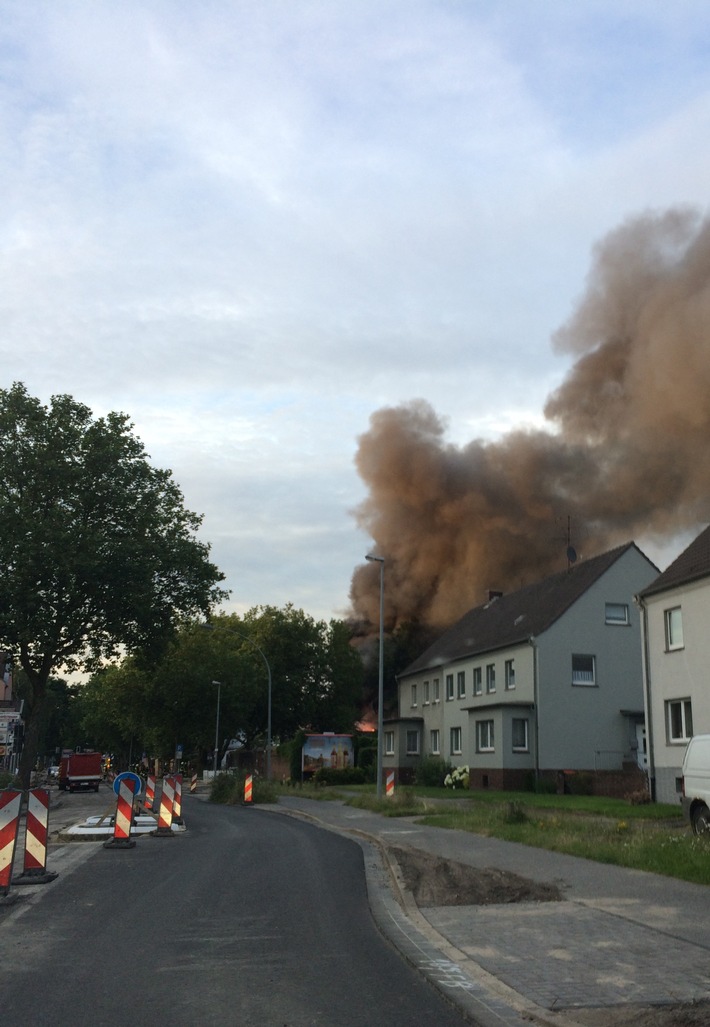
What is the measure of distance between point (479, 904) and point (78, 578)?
28.7m

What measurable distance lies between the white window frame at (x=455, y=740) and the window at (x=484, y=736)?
3865 millimetres

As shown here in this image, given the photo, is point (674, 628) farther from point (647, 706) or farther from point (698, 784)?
point (698, 784)

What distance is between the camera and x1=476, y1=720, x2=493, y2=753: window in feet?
129

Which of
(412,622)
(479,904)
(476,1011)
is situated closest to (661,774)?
(479,904)

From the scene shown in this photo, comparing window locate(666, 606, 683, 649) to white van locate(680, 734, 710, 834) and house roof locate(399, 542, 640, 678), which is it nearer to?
house roof locate(399, 542, 640, 678)

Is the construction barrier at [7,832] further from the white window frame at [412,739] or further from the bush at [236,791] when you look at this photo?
the white window frame at [412,739]

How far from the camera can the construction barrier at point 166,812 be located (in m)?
18.5

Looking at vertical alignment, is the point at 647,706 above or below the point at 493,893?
above

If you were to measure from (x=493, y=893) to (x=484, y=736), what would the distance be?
30.7 meters

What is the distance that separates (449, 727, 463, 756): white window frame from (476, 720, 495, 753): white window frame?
12.7ft

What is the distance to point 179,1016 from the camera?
5.43m

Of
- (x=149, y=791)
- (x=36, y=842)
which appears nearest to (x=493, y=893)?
(x=36, y=842)

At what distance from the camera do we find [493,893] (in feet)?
32.9

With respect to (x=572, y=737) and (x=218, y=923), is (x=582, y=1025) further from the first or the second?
(x=572, y=737)
